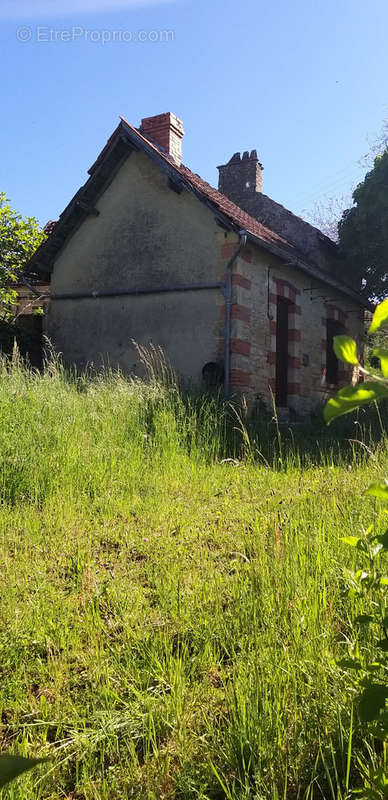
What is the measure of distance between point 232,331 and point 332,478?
5.94 metres

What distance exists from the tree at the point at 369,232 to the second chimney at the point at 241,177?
2.77 m

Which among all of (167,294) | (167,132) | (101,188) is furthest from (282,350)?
(167,132)

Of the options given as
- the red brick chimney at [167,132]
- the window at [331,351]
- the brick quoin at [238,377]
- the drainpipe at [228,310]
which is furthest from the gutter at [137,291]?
the window at [331,351]

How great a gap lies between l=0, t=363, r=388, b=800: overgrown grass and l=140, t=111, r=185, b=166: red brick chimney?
955 centimetres

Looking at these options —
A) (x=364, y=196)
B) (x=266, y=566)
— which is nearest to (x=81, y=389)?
(x=266, y=566)

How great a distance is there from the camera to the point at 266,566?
11.3 ft

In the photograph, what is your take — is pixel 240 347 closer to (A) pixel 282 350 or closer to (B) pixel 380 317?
(A) pixel 282 350

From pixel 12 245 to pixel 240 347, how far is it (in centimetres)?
661

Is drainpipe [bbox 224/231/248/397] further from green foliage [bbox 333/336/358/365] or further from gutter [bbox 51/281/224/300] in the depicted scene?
green foliage [bbox 333/336/358/365]

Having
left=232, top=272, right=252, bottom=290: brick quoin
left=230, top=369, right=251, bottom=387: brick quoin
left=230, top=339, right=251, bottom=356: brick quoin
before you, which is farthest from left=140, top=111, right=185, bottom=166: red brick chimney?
left=230, top=369, right=251, bottom=387: brick quoin

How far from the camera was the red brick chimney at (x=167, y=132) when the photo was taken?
1331cm

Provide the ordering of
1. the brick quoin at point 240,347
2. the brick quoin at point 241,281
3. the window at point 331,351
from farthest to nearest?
the window at point 331,351 < the brick quoin at point 241,281 < the brick quoin at point 240,347

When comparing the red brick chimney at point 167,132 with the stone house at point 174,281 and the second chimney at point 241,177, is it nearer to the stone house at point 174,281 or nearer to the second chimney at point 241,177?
the stone house at point 174,281

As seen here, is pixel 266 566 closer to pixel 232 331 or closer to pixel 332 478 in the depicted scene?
pixel 332 478
